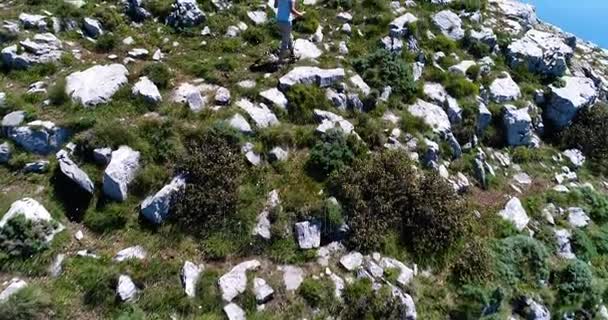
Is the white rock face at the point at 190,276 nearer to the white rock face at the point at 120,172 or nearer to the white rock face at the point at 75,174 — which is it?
the white rock face at the point at 120,172

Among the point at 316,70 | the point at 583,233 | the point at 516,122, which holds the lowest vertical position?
the point at 583,233

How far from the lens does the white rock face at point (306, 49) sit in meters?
18.5

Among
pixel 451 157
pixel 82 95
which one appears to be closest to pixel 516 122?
pixel 451 157

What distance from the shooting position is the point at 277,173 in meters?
14.6

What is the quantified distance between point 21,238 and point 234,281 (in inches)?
203

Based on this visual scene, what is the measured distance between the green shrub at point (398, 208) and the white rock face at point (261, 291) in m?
2.80

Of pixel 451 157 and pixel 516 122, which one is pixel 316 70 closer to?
pixel 451 157

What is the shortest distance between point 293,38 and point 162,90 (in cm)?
587

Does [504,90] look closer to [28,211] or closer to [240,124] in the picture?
[240,124]

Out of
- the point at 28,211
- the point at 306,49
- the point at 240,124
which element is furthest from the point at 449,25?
the point at 28,211

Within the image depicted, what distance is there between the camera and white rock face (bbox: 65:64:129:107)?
14939 mm

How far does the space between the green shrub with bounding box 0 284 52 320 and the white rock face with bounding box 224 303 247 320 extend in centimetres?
383

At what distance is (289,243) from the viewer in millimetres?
13141

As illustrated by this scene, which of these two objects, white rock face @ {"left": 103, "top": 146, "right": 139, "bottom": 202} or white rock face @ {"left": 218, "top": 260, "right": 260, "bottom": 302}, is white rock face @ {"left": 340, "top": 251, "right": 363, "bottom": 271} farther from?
white rock face @ {"left": 103, "top": 146, "right": 139, "bottom": 202}
